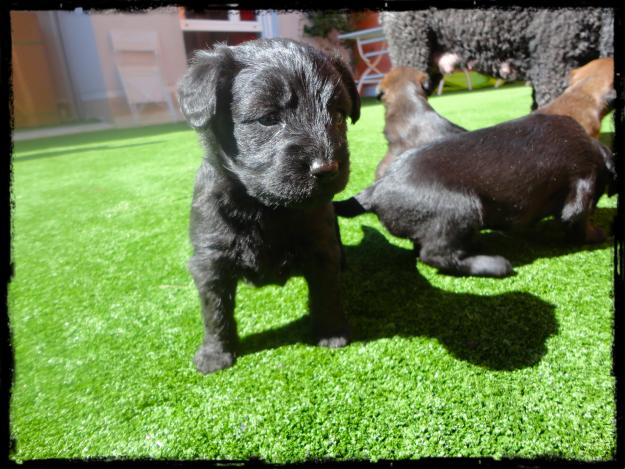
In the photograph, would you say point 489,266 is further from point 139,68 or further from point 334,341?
point 139,68

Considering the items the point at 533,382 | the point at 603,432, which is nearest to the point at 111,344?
the point at 533,382

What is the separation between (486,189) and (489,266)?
0.41 meters

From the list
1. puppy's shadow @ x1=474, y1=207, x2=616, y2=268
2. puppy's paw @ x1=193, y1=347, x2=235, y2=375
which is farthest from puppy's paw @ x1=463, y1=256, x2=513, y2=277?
puppy's paw @ x1=193, y1=347, x2=235, y2=375

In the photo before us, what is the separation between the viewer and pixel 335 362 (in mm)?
1666

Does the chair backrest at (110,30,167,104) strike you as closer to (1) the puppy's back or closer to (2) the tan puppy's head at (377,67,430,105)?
(2) the tan puppy's head at (377,67,430,105)

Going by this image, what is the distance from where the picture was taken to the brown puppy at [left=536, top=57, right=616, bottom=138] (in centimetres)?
303

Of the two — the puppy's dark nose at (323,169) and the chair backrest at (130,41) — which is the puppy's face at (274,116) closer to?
the puppy's dark nose at (323,169)

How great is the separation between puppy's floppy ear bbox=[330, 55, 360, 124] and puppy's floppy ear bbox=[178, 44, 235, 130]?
423 mm

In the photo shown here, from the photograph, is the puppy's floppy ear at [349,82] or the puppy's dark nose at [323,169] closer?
the puppy's dark nose at [323,169]

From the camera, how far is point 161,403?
5.00ft

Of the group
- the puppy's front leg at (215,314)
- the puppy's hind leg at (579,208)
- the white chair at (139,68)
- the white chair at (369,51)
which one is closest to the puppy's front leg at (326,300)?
the puppy's front leg at (215,314)

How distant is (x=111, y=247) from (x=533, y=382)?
2.64 metres

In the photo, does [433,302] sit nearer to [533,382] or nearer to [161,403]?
[533,382]

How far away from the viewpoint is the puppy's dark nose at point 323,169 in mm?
1340
